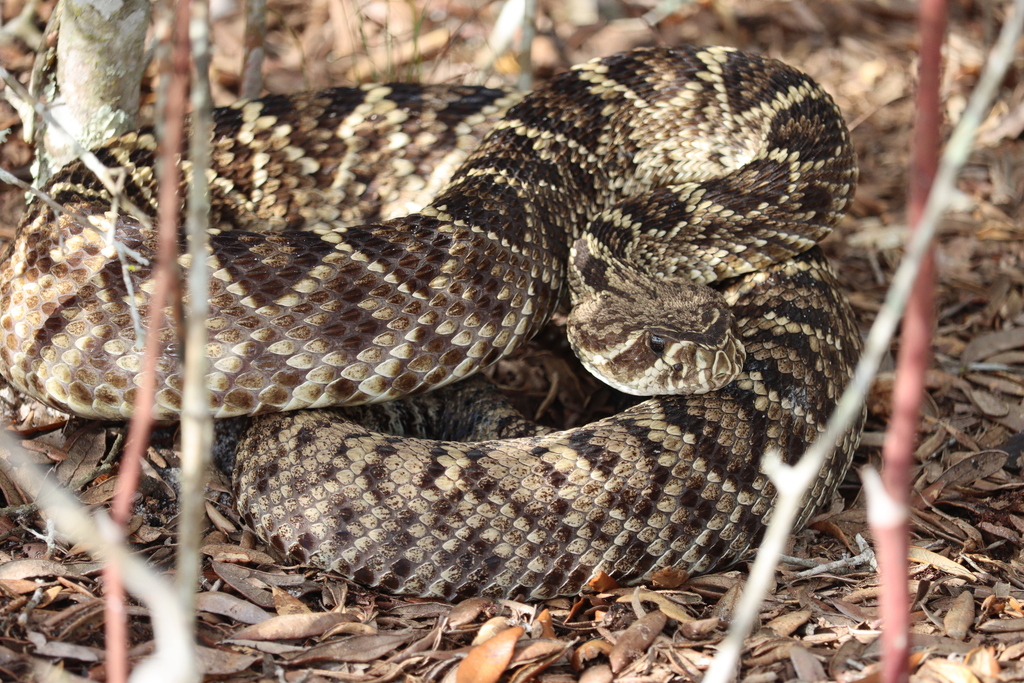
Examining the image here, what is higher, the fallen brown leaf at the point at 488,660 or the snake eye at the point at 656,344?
the snake eye at the point at 656,344

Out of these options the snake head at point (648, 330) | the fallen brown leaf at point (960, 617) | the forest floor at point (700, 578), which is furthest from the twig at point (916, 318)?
the snake head at point (648, 330)

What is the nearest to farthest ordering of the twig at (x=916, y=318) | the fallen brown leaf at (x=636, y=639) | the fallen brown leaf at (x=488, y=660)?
the twig at (x=916, y=318) → the fallen brown leaf at (x=488, y=660) → the fallen brown leaf at (x=636, y=639)

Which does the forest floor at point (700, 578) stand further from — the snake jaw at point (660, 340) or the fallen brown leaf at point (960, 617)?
the snake jaw at point (660, 340)

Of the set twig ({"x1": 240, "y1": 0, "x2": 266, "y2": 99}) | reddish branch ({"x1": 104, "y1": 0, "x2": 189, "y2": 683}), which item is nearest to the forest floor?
twig ({"x1": 240, "y1": 0, "x2": 266, "y2": 99})

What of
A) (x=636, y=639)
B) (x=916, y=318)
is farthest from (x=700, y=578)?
(x=916, y=318)

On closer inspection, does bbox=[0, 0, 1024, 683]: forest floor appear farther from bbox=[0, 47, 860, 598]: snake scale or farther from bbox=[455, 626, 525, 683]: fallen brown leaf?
bbox=[0, 47, 860, 598]: snake scale

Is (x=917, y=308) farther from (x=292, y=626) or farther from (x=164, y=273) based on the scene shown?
(x=292, y=626)

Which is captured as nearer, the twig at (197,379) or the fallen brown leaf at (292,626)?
the twig at (197,379)

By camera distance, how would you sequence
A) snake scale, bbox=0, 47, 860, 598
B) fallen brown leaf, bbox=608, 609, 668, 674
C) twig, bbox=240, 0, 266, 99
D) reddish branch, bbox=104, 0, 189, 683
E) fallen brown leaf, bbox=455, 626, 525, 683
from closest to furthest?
reddish branch, bbox=104, 0, 189, 683 < fallen brown leaf, bbox=455, 626, 525, 683 < fallen brown leaf, bbox=608, 609, 668, 674 < snake scale, bbox=0, 47, 860, 598 < twig, bbox=240, 0, 266, 99
